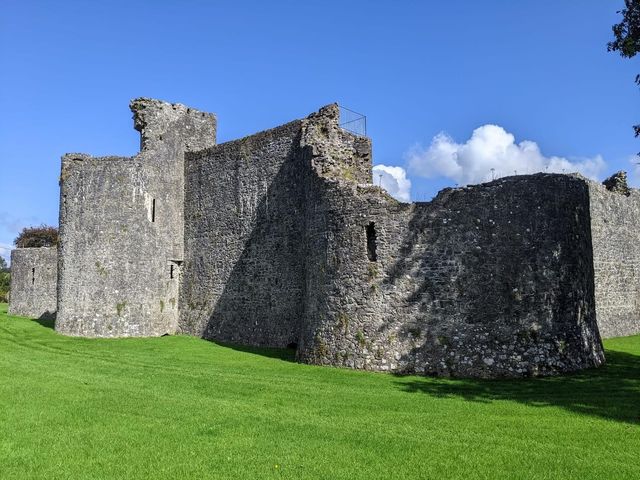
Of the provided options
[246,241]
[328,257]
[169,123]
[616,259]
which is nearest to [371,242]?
[328,257]

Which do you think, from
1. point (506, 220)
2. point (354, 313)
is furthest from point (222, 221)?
point (506, 220)

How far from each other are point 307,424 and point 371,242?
7884 millimetres

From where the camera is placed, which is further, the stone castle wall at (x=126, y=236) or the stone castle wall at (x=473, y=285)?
the stone castle wall at (x=126, y=236)

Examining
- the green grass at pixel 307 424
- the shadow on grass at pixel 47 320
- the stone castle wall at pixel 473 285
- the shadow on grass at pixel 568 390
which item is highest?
the stone castle wall at pixel 473 285

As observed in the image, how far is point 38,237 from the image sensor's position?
6838 cm

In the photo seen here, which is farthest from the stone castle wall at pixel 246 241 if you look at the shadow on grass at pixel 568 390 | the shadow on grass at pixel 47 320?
the shadow on grass at pixel 568 390

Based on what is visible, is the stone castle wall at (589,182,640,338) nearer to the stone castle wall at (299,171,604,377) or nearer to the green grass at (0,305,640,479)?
the green grass at (0,305,640,479)

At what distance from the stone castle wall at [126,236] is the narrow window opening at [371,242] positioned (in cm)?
1340

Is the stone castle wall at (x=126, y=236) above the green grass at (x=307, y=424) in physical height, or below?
above

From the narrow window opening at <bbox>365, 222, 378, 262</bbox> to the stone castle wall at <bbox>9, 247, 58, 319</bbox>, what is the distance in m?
26.5

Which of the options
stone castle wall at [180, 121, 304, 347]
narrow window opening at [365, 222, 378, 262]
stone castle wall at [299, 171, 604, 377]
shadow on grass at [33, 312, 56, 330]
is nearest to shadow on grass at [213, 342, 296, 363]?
stone castle wall at [180, 121, 304, 347]

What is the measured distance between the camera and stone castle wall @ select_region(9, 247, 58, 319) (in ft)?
120

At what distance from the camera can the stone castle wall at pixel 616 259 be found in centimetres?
2628

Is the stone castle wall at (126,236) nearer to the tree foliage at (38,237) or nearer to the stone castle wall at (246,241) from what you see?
the stone castle wall at (246,241)
